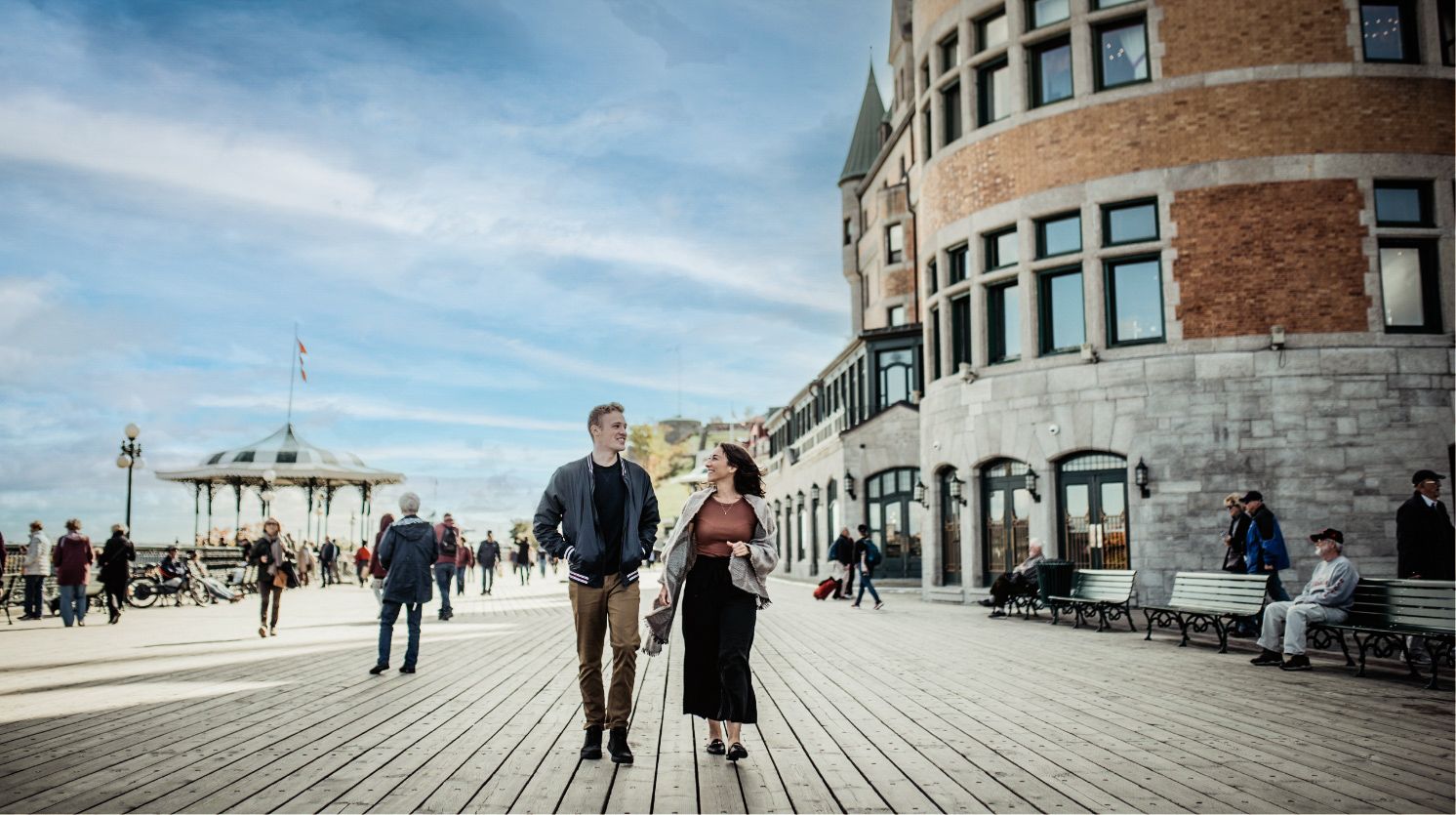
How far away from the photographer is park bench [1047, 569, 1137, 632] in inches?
643

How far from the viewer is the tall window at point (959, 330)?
24.6 metres

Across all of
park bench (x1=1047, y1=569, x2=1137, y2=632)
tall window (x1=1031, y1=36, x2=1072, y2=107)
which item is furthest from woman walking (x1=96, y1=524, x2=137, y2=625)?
tall window (x1=1031, y1=36, x2=1072, y2=107)

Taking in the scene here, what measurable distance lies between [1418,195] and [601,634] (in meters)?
19.1

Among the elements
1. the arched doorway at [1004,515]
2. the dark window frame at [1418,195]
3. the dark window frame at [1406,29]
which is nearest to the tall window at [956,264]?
the arched doorway at [1004,515]

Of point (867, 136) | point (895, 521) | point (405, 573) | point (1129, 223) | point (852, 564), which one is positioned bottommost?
point (852, 564)

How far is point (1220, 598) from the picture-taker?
1366 centimetres

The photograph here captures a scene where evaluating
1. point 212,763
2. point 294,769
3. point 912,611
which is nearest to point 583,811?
point 294,769

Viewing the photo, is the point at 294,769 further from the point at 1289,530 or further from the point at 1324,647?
the point at 1289,530

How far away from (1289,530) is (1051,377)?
16.6ft

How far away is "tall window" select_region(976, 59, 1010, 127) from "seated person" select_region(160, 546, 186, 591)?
2045cm

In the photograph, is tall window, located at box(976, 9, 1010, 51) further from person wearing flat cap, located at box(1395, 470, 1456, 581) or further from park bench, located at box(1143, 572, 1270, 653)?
person wearing flat cap, located at box(1395, 470, 1456, 581)

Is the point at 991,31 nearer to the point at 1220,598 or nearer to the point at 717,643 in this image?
the point at 1220,598

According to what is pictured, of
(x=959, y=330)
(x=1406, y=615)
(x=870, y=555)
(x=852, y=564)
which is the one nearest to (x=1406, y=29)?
(x=959, y=330)

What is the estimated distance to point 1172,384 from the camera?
66.1 feet
